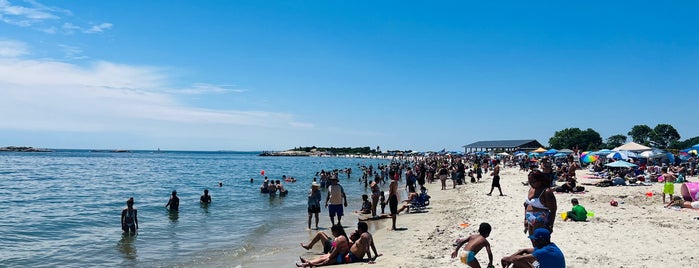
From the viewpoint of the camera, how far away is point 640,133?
8794 centimetres

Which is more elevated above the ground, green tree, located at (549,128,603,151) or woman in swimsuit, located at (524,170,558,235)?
green tree, located at (549,128,603,151)

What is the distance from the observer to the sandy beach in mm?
7816

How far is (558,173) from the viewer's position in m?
25.3

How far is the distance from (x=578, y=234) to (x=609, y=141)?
95470 millimetres

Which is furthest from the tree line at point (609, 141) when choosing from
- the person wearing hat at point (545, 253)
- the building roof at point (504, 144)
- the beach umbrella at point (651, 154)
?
the person wearing hat at point (545, 253)

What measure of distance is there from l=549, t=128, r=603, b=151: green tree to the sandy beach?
75328mm

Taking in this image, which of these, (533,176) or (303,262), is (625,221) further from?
(303,262)

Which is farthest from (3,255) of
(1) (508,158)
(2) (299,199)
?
(1) (508,158)

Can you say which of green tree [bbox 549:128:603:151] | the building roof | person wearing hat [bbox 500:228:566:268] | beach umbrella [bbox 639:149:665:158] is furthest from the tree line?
person wearing hat [bbox 500:228:566:268]

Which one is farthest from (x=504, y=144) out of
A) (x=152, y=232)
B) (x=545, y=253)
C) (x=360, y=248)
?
(x=545, y=253)

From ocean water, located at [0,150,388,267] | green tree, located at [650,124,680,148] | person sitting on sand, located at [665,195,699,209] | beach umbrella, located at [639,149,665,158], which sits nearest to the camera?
ocean water, located at [0,150,388,267]

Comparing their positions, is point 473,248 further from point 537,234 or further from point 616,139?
point 616,139

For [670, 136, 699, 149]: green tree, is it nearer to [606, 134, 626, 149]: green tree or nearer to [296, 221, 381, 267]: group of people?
[606, 134, 626, 149]: green tree

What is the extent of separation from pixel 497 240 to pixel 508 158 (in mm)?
49510
